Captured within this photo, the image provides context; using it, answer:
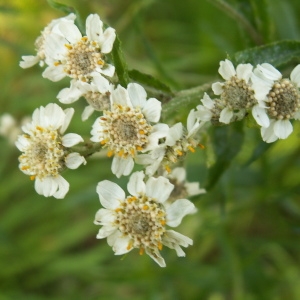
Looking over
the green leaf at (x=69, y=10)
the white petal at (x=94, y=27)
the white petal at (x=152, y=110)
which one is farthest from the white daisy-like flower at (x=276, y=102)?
the green leaf at (x=69, y=10)

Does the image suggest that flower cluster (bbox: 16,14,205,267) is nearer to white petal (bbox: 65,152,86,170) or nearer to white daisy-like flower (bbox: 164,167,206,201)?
white petal (bbox: 65,152,86,170)

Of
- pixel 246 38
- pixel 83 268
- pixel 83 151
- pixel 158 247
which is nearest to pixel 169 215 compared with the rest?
pixel 158 247

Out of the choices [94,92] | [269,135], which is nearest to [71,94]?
[94,92]

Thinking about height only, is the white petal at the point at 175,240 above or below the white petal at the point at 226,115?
below

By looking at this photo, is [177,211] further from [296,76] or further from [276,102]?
[296,76]

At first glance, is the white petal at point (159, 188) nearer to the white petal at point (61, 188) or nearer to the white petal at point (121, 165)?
the white petal at point (121, 165)

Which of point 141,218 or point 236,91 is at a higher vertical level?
point 236,91

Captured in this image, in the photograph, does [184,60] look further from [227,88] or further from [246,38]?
[227,88]
